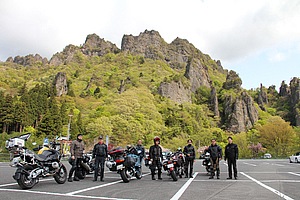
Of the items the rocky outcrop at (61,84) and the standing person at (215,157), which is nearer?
the standing person at (215,157)

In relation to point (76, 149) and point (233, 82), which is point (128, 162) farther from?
point (233, 82)

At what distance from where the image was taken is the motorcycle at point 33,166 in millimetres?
8383

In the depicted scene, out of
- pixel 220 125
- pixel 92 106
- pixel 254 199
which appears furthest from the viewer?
pixel 220 125

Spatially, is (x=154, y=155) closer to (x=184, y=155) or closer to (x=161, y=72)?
(x=184, y=155)

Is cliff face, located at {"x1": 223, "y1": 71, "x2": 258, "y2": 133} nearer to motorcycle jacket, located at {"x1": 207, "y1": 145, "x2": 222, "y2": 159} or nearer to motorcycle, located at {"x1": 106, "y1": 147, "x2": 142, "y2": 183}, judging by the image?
motorcycle jacket, located at {"x1": 207, "y1": 145, "x2": 222, "y2": 159}

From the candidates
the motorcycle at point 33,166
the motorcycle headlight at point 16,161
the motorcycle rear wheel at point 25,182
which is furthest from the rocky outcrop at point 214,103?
the motorcycle headlight at point 16,161

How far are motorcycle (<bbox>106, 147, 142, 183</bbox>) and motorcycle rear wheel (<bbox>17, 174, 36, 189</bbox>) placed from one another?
117 inches

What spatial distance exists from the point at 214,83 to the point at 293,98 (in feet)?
180

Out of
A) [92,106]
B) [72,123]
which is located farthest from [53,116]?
[92,106]

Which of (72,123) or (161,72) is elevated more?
(161,72)

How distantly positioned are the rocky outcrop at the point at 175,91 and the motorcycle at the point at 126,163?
96068mm

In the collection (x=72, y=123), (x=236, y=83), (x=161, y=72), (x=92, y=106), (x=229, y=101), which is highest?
(x=161, y=72)

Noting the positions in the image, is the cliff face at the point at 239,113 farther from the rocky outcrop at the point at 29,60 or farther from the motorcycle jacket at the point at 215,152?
the rocky outcrop at the point at 29,60

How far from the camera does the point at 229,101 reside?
112 meters
